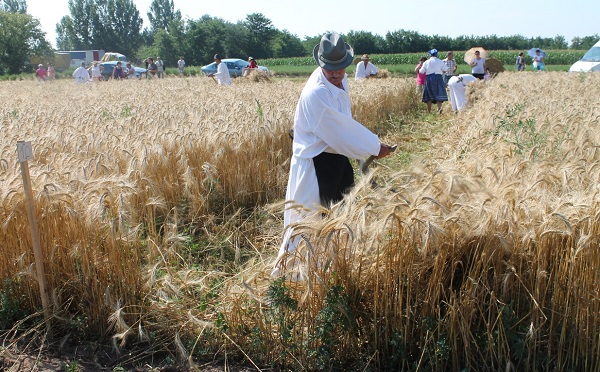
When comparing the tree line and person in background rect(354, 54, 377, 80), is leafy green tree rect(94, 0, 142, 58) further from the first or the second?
person in background rect(354, 54, 377, 80)

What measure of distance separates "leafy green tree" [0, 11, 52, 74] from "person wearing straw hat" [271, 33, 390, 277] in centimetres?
5472

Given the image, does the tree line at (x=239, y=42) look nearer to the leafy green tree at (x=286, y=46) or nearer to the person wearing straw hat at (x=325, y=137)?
the leafy green tree at (x=286, y=46)

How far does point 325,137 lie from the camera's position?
3.87 meters

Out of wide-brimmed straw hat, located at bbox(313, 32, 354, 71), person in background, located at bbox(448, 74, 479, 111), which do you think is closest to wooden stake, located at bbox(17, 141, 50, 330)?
wide-brimmed straw hat, located at bbox(313, 32, 354, 71)

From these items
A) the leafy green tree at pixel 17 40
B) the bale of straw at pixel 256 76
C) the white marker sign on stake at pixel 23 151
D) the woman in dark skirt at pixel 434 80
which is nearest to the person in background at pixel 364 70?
the woman in dark skirt at pixel 434 80

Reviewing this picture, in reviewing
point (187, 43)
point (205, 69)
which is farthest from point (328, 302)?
point (187, 43)

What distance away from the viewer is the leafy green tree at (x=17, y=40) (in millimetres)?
52562

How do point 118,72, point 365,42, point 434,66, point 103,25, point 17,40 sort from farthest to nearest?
point 103,25
point 365,42
point 17,40
point 118,72
point 434,66

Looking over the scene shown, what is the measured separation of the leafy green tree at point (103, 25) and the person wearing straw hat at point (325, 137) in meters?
109

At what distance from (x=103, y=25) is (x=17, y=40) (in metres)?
57.9

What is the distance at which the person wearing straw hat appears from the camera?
12.6 ft

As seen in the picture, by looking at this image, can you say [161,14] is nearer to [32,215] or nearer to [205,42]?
[205,42]

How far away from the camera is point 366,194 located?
3.06 metres

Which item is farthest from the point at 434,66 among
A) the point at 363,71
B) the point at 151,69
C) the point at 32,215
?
the point at 151,69
